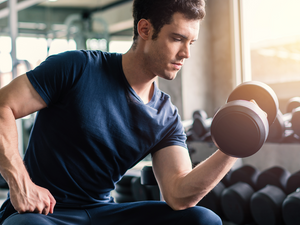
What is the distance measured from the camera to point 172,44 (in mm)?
1083

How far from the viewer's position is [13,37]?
149 inches

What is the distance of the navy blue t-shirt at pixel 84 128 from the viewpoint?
1053 mm

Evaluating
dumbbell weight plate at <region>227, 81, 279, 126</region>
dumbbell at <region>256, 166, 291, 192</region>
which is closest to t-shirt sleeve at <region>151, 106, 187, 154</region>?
dumbbell weight plate at <region>227, 81, 279, 126</region>

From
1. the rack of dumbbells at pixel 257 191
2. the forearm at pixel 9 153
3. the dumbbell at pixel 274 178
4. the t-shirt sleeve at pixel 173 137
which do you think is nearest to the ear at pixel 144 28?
the t-shirt sleeve at pixel 173 137

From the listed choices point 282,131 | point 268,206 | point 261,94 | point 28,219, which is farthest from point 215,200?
point 28,219

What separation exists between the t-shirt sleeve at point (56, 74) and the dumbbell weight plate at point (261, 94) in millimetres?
574

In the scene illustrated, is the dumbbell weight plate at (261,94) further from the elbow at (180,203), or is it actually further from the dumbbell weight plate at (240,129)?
the elbow at (180,203)

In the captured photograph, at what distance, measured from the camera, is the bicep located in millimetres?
950

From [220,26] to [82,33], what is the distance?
196cm

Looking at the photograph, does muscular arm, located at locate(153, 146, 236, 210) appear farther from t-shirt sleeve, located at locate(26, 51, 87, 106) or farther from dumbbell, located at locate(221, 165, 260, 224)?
dumbbell, located at locate(221, 165, 260, 224)

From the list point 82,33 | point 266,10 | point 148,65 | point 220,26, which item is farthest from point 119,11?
point 148,65

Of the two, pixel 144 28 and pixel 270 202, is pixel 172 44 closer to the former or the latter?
pixel 144 28

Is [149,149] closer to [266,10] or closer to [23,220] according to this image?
[23,220]

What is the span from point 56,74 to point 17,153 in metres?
0.28
